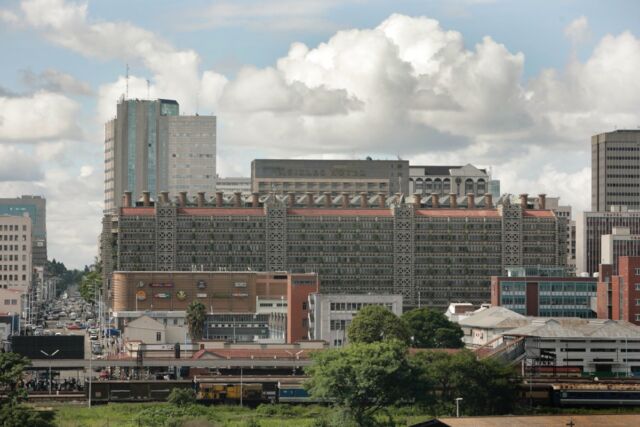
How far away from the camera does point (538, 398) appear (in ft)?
535

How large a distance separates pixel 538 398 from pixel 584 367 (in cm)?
3673

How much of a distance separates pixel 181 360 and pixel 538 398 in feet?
144

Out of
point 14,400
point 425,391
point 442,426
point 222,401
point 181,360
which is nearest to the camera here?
point 442,426

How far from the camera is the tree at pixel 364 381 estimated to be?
15288cm

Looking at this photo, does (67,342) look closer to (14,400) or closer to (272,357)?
(272,357)

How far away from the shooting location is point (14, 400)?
476 ft

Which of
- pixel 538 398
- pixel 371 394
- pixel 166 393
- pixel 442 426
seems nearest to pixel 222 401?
Result: pixel 166 393

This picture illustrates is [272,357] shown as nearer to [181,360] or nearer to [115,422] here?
[181,360]

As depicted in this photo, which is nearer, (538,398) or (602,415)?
(602,415)

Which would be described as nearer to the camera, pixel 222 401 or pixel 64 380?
pixel 222 401

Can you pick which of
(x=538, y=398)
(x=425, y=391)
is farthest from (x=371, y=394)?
(x=538, y=398)

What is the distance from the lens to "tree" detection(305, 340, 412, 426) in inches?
6019

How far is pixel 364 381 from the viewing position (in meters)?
152

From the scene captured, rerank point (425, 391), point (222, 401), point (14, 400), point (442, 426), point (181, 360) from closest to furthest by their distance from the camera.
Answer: point (442, 426), point (14, 400), point (425, 391), point (222, 401), point (181, 360)
